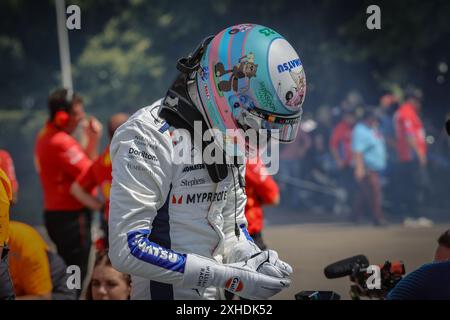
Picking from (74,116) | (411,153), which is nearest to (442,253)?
(74,116)

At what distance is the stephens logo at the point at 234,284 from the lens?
2.66 meters

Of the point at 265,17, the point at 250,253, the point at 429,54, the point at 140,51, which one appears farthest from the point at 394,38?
the point at 250,253

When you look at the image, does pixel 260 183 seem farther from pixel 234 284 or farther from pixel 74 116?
pixel 234 284

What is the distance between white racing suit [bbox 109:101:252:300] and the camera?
260 centimetres

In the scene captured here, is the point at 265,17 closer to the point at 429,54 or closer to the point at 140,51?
the point at 429,54

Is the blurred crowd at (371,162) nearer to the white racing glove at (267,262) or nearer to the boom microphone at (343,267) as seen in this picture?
the boom microphone at (343,267)

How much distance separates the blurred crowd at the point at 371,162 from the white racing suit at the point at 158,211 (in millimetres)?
9291

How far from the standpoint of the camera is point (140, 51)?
1894 cm

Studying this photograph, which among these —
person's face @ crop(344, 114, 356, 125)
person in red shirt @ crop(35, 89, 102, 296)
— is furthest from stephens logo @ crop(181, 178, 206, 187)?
person's face @ crop(344, 114, 356, 125)

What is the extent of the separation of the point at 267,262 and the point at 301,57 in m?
12.3

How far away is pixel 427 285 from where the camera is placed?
2.55m

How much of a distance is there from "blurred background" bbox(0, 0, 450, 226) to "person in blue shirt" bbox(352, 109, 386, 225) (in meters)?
1.15

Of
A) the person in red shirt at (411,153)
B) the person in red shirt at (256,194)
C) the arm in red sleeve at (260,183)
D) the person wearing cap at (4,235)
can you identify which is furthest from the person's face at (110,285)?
the person in red shirt at (411,153)
